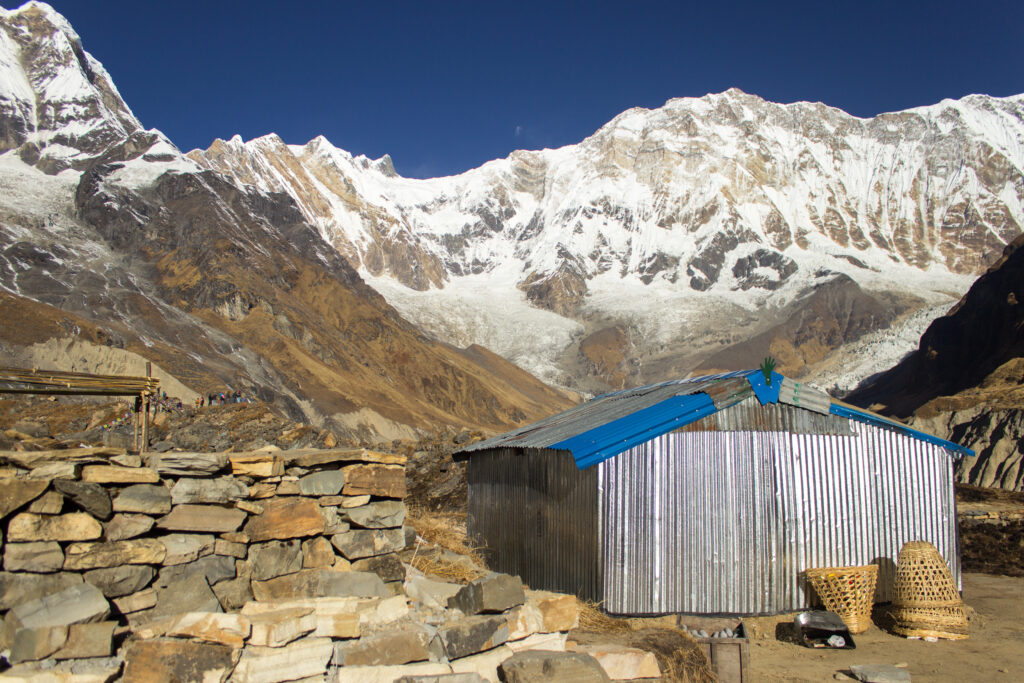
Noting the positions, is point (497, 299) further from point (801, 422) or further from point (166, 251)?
point (801, 422)

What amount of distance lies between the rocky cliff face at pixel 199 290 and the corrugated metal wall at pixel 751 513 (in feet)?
121

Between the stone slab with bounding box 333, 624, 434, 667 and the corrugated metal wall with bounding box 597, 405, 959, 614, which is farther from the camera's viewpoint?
the corrugated metal wall with bounding box 597, 405, 959, 614

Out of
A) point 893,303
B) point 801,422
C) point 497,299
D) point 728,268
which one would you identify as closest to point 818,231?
point 728,268

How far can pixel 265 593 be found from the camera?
6188 millimetres

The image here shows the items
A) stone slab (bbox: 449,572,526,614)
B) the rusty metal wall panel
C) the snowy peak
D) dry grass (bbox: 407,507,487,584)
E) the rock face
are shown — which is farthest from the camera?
the snowy peak

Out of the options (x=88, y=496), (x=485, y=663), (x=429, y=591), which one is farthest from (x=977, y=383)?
(x=88, y=496)

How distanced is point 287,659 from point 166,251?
73.0 m

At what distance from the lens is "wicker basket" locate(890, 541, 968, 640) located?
1026 cm

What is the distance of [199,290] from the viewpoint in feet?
211

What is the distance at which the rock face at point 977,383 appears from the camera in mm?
31578

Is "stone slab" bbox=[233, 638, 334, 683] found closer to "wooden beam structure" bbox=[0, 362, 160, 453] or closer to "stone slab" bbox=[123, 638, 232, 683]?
"stone slab" bbox=[123, 638, 232, 683]

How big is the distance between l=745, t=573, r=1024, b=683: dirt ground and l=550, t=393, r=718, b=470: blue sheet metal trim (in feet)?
9.28

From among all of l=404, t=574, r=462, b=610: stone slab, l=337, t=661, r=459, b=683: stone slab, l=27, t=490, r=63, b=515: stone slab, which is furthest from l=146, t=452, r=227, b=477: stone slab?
l=404, t=574, r=462, b=610: stone slab

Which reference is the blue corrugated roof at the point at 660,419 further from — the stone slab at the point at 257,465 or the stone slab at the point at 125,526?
the stone slab at the point at 125,526
